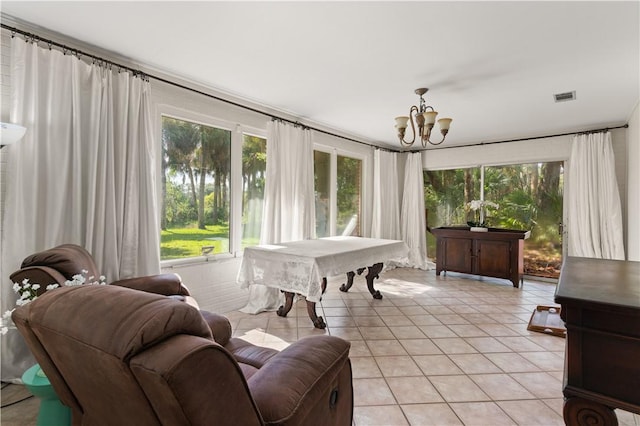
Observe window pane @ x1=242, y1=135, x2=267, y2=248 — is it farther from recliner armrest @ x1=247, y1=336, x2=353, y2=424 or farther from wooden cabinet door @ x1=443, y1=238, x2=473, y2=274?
wooden cabinet door @ x1=443, y1=238, x2=473, y2=274

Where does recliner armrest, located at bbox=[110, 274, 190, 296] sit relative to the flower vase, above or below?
below

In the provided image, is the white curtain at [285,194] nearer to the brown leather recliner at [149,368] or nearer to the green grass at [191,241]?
the green grass at [191,241]

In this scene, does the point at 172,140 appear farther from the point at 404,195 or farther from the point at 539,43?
the point at 404,195

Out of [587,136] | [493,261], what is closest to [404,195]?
[493,261]

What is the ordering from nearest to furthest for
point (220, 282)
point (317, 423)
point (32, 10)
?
point (317, 423), point (32, 10), point (220, 282)

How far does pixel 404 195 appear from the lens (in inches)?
255

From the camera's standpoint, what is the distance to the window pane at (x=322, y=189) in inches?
198

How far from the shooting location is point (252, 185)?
12.9 ft

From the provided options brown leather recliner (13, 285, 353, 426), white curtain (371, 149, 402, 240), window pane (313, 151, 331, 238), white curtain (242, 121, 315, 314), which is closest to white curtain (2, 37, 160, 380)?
white curtain (242, 121, 315, 314)

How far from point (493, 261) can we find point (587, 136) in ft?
7.38

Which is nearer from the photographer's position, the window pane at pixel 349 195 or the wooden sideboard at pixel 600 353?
the wooden sideboard at pixel 600 353

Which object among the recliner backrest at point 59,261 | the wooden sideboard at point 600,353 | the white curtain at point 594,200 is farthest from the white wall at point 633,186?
the recliner backrest at point 59,261

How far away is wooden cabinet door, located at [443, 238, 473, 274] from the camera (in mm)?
5238

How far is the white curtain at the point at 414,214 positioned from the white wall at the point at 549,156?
291 millimetres
